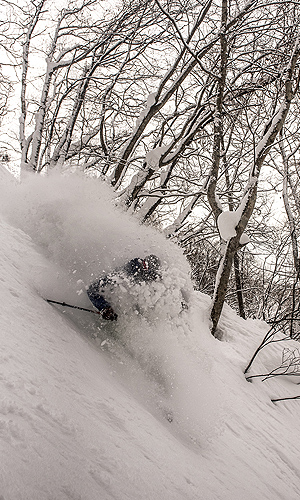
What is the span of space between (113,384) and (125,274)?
124cm

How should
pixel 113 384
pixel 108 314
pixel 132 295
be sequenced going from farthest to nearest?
pixel 132 295
pixel 108 314
pixel 113 384

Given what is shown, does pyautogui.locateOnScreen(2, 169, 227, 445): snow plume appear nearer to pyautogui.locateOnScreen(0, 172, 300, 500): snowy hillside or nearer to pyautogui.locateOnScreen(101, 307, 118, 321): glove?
pyautogui.locateOnScreen(0, 172, 300, 500): snowy hillside

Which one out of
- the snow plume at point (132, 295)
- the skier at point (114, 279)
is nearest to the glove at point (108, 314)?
the skier at point (114, 279)

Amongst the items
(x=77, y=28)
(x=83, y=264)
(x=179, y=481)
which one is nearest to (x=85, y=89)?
(x=77, y=28)

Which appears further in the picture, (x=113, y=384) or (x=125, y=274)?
(x=125, y=274)

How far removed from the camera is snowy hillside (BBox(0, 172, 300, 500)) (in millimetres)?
1585

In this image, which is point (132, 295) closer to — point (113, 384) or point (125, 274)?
point (125, 274)

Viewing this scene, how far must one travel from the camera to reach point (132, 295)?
3.58 m

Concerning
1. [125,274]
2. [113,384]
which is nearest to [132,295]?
[125,274]

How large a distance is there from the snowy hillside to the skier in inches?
4.7

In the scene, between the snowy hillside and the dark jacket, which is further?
the dark jacket

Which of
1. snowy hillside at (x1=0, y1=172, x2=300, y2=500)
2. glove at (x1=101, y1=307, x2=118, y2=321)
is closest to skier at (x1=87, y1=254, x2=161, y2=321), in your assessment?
glove at (x1=101, y1=307, x2=118, y2=321)

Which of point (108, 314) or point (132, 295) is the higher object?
point (132, 295)

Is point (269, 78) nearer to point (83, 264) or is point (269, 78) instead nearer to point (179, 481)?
point (83, 264)
